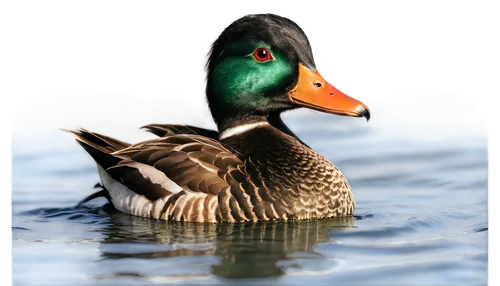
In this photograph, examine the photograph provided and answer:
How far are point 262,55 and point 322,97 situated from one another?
2.00 feet

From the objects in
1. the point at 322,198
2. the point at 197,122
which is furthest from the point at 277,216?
the point at 197,122

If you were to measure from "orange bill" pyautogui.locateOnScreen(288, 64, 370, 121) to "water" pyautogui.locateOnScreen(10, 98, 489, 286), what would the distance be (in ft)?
3.01

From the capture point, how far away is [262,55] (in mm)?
9352

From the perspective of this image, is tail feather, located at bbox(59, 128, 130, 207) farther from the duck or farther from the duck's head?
the duck's head

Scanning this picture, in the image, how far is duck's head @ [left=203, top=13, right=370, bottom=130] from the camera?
9.14m

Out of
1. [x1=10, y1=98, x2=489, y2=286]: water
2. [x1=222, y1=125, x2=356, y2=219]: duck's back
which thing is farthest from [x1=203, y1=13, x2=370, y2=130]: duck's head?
[x1=10, y1=98, x2=489, y2=286]: water

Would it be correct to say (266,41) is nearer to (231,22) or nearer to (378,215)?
(231,22)

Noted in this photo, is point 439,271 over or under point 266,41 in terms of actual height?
under

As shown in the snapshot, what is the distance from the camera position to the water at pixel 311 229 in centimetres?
768

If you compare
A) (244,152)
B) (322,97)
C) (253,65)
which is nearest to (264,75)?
(253,65)

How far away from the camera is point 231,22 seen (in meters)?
9.14

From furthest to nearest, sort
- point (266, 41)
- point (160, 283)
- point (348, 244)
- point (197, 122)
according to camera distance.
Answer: point (197, 122) < point (266, 41) < point (348, 244) < point (160, 283)

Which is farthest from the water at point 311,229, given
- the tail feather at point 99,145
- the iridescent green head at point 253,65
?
the iridescent green head at point 253,65

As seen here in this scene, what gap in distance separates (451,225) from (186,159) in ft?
7.29
